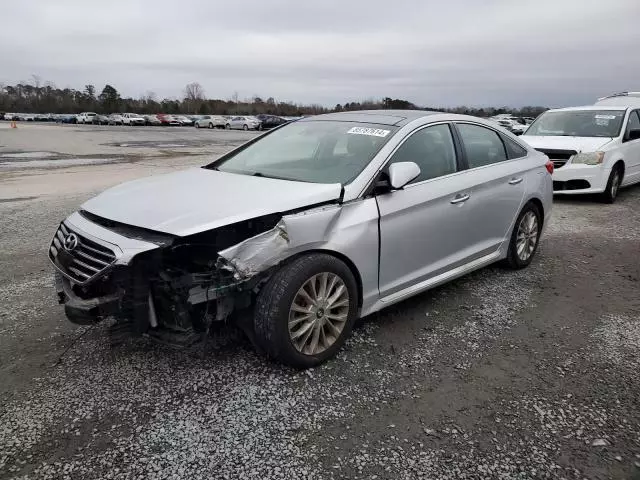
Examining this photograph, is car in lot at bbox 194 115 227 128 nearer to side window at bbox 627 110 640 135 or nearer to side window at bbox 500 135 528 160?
side window at bbox 627 110 640 135

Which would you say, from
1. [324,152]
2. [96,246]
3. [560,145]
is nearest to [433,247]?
[324,152]

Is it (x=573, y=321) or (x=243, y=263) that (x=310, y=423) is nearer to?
(x=243, y=263)

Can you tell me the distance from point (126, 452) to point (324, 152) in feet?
8.37

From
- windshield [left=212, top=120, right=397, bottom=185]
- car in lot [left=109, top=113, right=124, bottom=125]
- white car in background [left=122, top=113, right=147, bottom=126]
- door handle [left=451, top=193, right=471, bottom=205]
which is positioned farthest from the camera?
car in lot [left=109, top=113, right=124, bottom=125]

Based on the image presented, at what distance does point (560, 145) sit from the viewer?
8914 millimetres

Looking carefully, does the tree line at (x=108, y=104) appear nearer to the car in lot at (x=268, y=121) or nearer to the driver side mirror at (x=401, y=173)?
the car in lot at (x=268, y=121)

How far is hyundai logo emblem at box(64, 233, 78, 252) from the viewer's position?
3.12 meters

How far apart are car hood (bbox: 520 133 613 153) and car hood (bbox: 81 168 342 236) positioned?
6.95m

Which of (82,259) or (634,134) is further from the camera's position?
(634,134)

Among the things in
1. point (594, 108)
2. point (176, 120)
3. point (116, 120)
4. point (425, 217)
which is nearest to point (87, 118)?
point (116, 120)

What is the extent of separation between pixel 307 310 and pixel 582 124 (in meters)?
8.65

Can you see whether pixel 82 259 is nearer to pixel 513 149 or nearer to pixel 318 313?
pixel 318 313

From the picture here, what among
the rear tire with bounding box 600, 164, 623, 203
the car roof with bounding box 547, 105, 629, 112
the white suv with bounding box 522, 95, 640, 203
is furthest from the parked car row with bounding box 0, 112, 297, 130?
the rear tire with bounding box 600, 164, 623, 203

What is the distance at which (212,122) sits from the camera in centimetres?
5347
